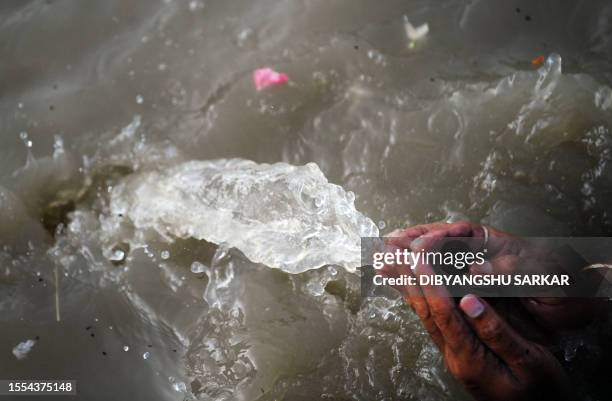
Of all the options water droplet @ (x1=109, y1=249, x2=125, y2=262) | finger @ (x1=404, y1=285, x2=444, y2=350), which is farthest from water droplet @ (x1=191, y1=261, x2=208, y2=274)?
finger @ (x1=404, y1=285, x2=444, y2=350)

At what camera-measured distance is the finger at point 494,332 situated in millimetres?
2295

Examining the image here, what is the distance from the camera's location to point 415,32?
13.2ft

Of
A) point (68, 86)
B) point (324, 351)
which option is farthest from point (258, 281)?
point (68, 86)

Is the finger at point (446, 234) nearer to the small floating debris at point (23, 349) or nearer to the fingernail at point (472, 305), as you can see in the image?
the fingernail at point (472, 305)

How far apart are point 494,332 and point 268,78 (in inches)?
91.9

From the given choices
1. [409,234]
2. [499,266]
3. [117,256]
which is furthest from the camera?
[117,256]

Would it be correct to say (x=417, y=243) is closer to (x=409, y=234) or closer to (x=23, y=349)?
(x=409, y=234)

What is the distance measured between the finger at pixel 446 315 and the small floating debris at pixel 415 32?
6.91 feet

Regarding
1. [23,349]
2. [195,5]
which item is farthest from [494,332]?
[195,5]

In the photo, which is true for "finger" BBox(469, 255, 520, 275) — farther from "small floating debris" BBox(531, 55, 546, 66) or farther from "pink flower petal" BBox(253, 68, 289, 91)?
"pink flower petal" BBox(253, 68, 289, 91)

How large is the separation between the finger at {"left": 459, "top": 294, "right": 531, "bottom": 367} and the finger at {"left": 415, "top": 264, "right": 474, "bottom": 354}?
4cm

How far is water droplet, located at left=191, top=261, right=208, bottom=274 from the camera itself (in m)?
3.53

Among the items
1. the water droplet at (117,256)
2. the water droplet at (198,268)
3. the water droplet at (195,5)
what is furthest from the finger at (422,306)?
the water droplet at (195,5)

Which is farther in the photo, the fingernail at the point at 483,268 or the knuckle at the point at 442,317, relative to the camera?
the fingernail at the point at 483,268
